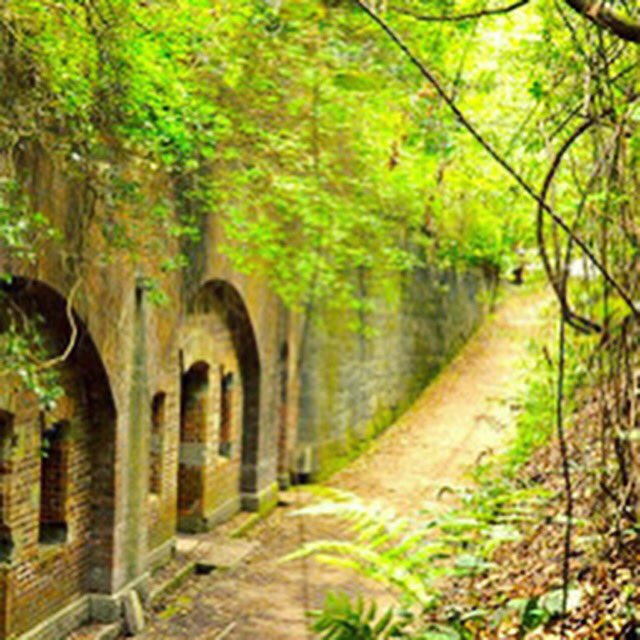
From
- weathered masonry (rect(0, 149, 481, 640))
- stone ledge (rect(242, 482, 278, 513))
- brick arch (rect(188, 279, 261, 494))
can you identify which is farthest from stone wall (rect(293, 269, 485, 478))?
brick arch (rect(188, 279, 261, 494))

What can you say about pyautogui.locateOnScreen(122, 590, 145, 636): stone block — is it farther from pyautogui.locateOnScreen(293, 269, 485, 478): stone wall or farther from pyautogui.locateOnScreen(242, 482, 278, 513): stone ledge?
pyautogui.locateOnScreen(293, 269, 485, 478): stone wall

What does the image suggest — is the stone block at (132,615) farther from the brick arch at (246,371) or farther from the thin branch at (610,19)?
the thin branch at (610,19)

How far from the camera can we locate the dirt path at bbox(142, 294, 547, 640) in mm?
9117

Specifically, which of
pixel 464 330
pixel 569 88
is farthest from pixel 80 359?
pixel 464 330

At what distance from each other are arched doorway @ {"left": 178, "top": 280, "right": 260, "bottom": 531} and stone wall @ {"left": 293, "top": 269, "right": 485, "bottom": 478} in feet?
6.58

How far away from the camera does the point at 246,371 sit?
13.1 meters

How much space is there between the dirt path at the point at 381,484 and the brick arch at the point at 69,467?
101 cm

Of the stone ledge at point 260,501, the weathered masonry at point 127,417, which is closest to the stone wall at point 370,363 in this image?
the weathered masonry at point 127,417

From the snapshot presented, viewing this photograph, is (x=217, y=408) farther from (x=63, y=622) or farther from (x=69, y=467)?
(x=63, y=622)

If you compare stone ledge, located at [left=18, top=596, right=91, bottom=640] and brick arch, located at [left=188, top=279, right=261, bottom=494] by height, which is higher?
brick arch, located at [left=188, top=279, right=261, bottom=494]

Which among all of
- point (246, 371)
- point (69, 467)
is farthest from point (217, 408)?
point (69, 467)

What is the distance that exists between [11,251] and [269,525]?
740 cm

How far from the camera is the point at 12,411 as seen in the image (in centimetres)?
686

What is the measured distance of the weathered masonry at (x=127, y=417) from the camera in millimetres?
7102
